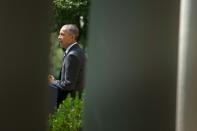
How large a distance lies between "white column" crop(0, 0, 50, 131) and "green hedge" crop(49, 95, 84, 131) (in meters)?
4.29

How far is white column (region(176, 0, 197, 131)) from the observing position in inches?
297

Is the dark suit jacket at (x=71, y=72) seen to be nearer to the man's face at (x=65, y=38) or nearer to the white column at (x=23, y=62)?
the man's face at (x=65, y=38)

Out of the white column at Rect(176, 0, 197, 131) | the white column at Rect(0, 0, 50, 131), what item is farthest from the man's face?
the white column at Rect(0, 0, 50, 131)

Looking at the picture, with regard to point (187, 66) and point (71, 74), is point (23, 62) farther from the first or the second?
point (71, 74)

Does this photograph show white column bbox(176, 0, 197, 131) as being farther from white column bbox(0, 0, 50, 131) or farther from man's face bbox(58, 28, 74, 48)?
white column bbox(0, 0, 50, 131)

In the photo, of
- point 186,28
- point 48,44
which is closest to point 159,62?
point 48,44

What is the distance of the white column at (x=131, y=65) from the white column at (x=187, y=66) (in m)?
1.99

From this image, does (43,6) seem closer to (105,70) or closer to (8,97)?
(8,97)

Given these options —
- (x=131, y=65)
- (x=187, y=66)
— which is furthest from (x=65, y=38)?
(x=131, y=65)

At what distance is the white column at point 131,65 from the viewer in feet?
16.7

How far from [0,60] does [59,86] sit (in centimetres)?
471

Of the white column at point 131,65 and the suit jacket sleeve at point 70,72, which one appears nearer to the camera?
the white column at point 131,65

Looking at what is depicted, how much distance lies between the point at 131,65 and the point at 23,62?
1.44 metres

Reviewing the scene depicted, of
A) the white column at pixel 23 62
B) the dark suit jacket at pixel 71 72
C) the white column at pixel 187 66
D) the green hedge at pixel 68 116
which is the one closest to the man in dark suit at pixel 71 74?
the dark suit jacket at pixel 71 72
